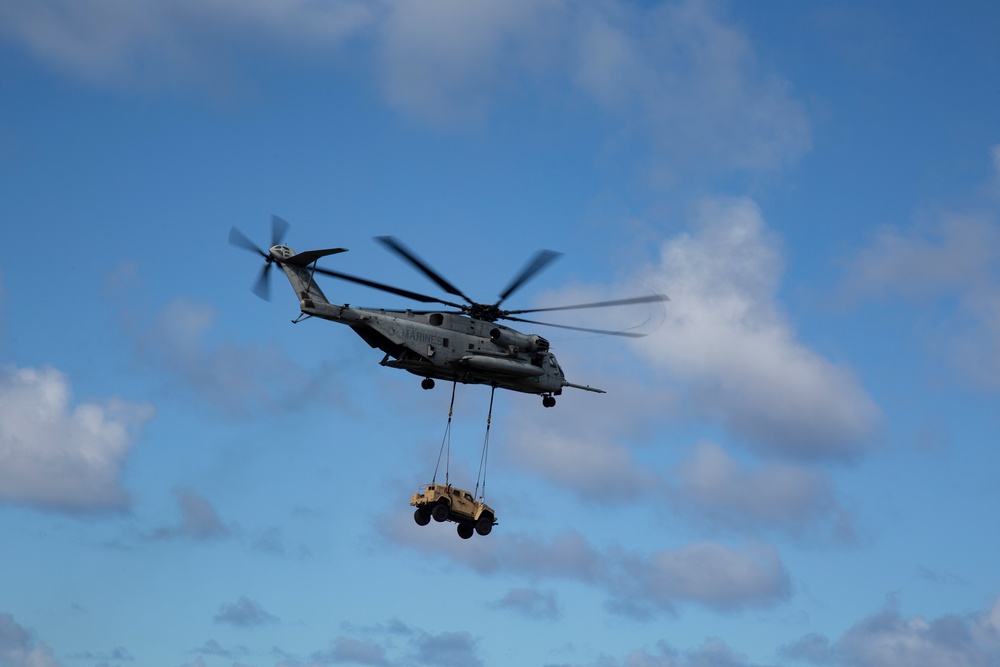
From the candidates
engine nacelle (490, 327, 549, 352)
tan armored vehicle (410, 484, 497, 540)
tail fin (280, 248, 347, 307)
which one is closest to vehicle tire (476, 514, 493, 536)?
tan armored vehicle (410, 484, 497, 540)

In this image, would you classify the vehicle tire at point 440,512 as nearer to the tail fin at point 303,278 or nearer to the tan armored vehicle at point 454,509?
the tan armored vehicle at point 454,509

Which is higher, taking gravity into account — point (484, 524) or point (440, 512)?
point (484, 524)

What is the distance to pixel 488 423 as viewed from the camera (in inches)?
3009

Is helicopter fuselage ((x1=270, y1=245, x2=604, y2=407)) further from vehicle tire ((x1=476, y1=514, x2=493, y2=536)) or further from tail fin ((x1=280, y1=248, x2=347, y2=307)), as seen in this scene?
vehicle tire ((x1=476, y1=514, x2=493, y2=536))

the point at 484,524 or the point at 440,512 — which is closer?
the point at 440,512

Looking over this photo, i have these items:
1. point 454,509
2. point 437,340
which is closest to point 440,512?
point 454,509

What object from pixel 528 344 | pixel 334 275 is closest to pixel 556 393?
pixel 528 344

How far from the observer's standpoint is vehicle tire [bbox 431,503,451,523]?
75750 mm

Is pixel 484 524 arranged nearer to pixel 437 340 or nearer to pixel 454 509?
pixel 454 509

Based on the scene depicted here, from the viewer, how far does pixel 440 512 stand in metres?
75.8

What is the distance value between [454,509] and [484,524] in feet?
6.47

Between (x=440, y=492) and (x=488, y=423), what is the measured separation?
4213 millimetres

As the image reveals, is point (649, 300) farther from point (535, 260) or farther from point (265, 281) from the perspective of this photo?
point (265, 281)

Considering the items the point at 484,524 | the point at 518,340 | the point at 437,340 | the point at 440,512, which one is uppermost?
the point at 518,340
